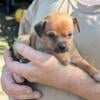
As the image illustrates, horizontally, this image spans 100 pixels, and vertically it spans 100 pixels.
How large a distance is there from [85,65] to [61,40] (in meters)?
0.17

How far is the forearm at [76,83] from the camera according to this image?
1916 millimetres

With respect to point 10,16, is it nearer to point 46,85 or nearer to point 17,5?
point 17,5

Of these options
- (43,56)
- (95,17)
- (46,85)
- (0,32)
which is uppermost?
(95,17)

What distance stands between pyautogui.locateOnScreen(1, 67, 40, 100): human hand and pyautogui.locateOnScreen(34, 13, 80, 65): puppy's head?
0.23 meters

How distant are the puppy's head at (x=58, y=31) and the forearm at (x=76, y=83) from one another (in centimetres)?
11

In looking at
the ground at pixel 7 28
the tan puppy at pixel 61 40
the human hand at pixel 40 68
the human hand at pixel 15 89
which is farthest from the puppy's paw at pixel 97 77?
the ground at pixel 7 28

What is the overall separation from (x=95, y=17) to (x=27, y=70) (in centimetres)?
41

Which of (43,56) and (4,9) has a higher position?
(43,56)

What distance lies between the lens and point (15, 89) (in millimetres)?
2064

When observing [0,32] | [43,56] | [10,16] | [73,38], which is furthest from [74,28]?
[10,16]

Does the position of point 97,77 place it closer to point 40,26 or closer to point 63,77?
point 63,77

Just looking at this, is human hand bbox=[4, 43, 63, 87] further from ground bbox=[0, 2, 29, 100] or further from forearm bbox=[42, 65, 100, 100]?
ground bbox=[0, 2, 29, 100]

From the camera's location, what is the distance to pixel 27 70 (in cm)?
197

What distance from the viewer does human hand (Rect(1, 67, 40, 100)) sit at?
2023mm
